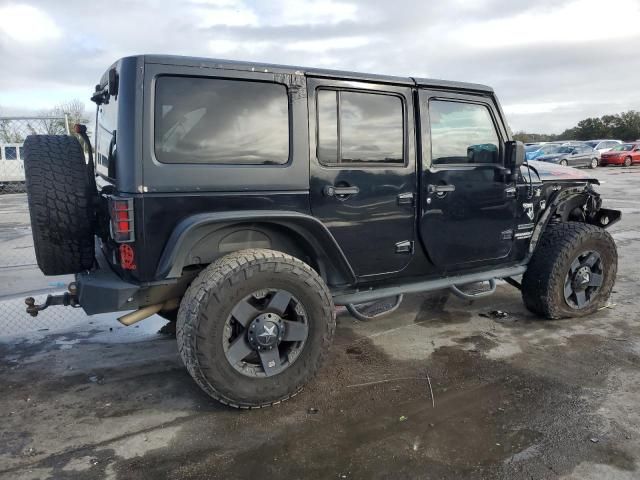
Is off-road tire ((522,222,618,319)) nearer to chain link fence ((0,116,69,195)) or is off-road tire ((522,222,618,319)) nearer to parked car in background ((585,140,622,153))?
chain link fence ((0,116,69,195))

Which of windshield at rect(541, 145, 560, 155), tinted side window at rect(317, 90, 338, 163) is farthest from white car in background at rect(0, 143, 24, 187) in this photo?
windshield at rect(541, 145, 560, 155)

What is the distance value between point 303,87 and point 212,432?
7.17 ft

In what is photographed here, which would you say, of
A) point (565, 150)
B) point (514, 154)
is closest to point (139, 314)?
point (514, 154)

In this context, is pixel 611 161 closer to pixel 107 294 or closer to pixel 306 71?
pixel 306 71

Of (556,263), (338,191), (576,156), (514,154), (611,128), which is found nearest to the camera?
(338,191)

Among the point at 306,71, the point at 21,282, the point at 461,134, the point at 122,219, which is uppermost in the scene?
the point at 306,71

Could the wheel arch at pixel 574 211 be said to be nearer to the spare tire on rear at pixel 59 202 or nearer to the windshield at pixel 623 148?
the spare tire on rear at pixel 59 202

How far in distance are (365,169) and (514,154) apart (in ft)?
4.57

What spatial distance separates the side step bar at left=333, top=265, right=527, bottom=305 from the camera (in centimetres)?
364

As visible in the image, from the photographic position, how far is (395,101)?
366 cm

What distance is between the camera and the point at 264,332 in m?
3.04

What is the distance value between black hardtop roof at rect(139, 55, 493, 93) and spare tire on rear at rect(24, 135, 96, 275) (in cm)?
84

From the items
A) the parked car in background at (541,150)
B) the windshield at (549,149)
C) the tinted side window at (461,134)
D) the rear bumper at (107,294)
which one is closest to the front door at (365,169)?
the tinted side window at (461,134)

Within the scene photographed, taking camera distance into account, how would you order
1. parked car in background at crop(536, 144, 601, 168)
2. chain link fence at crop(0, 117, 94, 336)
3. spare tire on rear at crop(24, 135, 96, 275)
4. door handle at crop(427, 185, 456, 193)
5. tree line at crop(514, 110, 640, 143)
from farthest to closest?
tree line at crop(514, 110, 640, 143), parked car in background at crop(536, 144, 601, 168), chain link fence at crop(0, 117, 94, 336), door handle at crop(427, 185, 456, 193), spare tire on rear at crop(24, 135, 96, 275)
